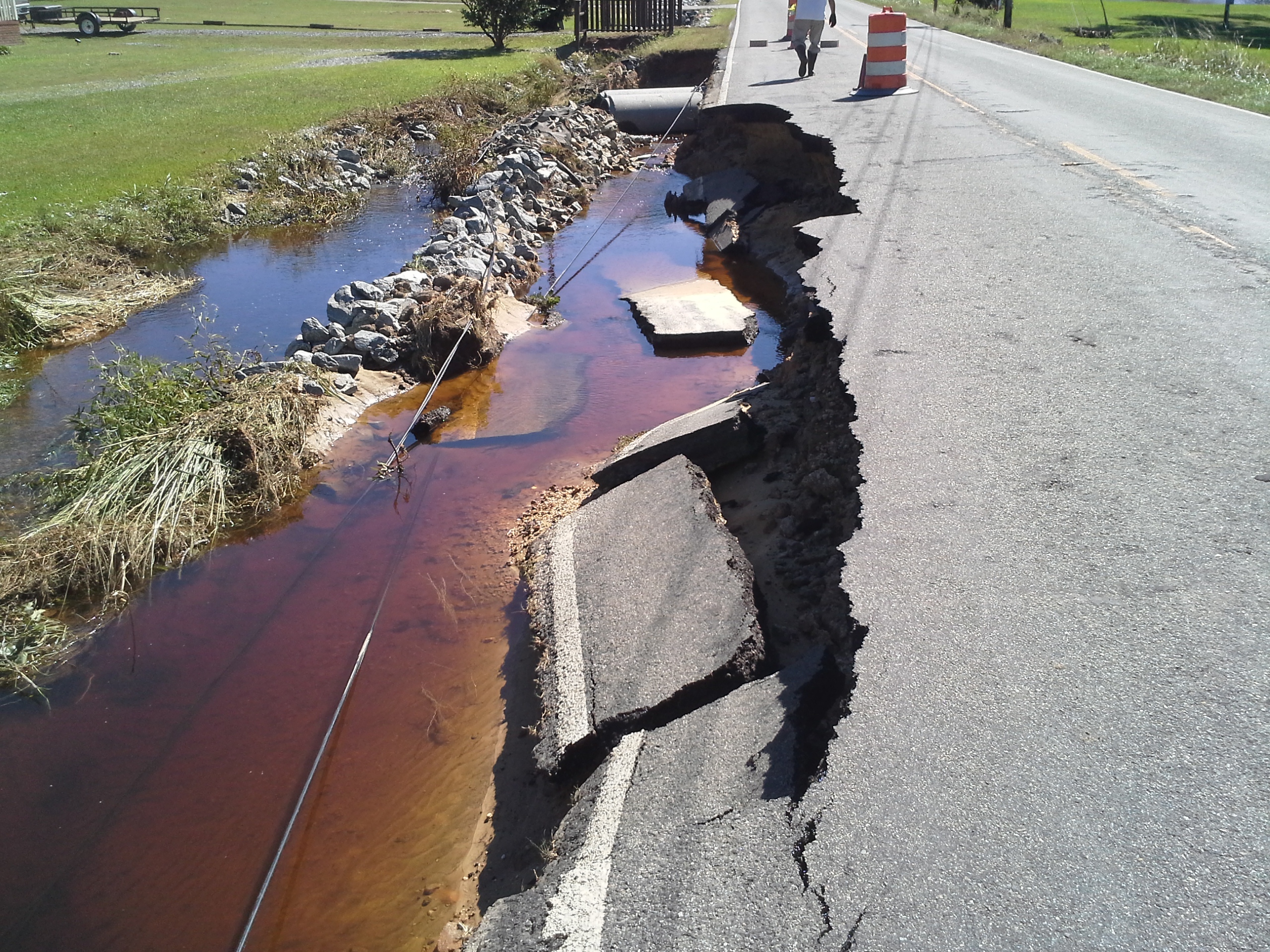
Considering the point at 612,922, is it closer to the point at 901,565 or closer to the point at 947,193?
the point at 901,565

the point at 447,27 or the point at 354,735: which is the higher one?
the point at 447,27

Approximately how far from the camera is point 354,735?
4957 mm

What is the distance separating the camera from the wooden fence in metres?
31.1

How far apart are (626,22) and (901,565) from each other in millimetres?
31769

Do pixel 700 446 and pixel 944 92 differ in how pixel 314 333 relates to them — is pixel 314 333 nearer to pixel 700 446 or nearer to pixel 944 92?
pixel 700 446

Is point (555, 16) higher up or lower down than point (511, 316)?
higher up

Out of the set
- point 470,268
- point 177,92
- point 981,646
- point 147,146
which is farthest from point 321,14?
point 981,646

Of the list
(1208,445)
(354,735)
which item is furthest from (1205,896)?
(354,735)

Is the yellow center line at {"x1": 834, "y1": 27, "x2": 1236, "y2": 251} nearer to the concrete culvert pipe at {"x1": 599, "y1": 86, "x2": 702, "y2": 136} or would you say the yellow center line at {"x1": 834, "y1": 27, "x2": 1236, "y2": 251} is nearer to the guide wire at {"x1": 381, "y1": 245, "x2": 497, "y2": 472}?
the concrete culvert pipe at {"x1": 599, "y1": 86, "x2": 702, "y2": 136}

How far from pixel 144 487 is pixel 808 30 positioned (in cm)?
1543

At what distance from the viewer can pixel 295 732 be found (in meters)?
4.98

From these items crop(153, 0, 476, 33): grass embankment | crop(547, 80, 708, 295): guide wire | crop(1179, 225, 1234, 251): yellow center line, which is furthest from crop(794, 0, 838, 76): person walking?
crop(153, 0, 476, 33): grass embankment

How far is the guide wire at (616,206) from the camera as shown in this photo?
12359 mm

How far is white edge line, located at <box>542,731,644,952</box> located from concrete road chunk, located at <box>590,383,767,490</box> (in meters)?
2.98
